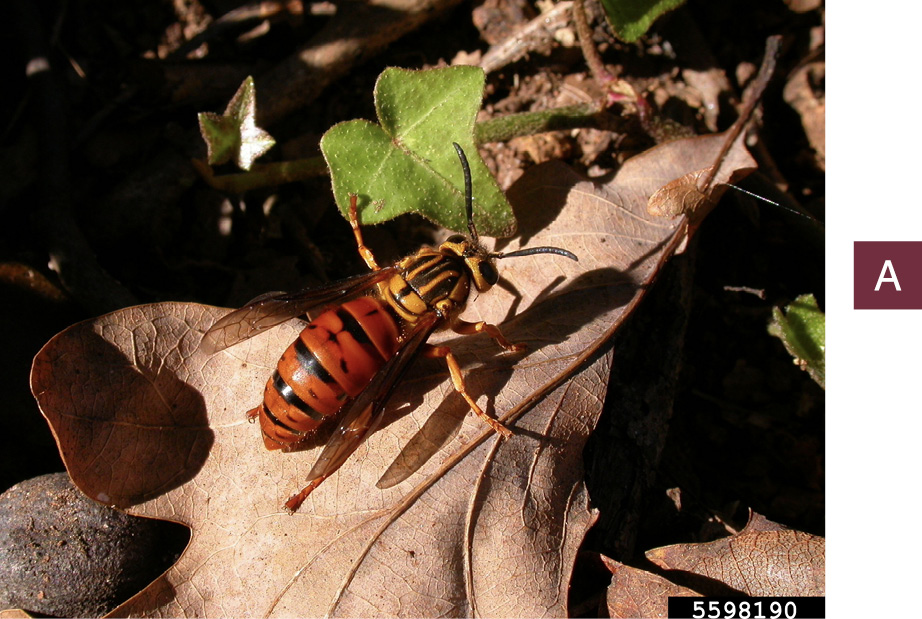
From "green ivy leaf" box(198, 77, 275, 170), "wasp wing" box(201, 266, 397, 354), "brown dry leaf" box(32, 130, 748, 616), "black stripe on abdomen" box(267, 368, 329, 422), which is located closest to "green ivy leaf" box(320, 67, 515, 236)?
"wasp wing" box(201, 266, 397, 354)

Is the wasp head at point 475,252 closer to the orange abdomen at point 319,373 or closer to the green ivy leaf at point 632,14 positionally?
the orange abdomen at point 319,373

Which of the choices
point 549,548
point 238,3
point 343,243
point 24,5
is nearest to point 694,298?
point 549,548
